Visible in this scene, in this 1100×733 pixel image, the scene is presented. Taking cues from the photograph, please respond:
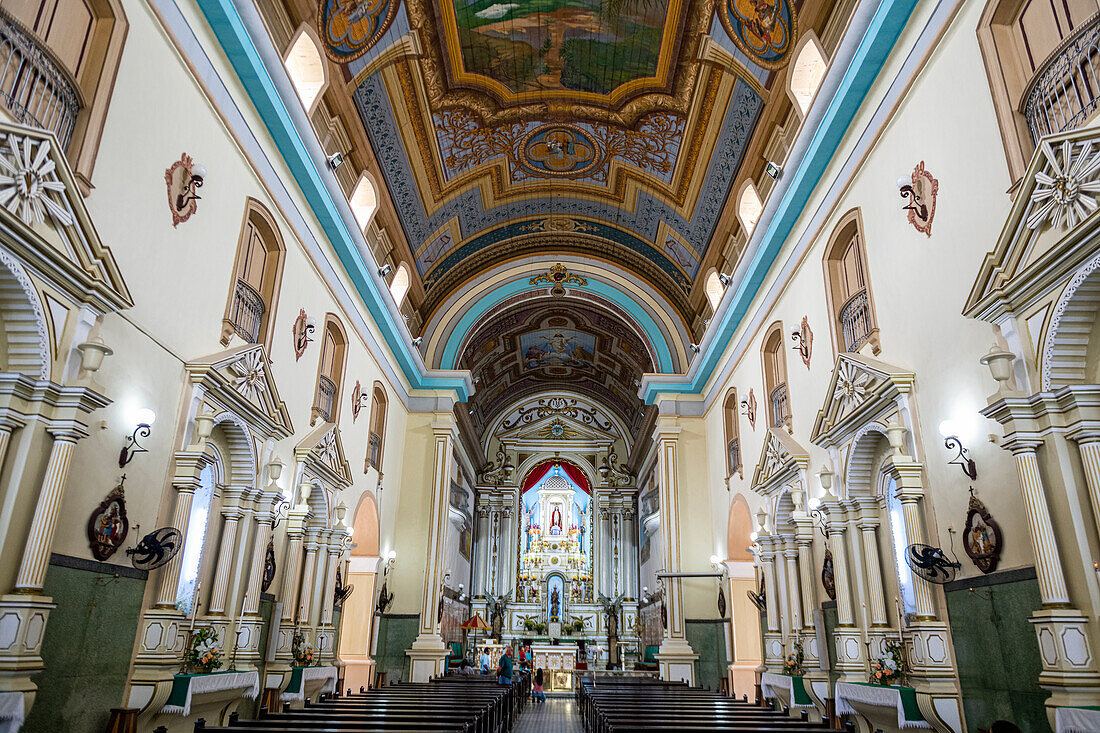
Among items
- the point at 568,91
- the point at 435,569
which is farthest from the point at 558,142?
the point at 435,569

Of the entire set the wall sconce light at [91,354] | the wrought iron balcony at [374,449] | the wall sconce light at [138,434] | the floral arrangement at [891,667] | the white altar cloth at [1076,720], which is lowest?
the white altar cloth at [1076,720]

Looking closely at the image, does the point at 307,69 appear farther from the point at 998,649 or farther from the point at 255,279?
the point at 998,649

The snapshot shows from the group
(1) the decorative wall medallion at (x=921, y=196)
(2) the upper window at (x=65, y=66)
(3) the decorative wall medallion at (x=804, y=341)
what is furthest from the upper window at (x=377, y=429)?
(1) the decorative wall medallion at (x=921, y=196)

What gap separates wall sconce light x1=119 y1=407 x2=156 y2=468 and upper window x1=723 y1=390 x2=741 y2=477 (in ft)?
38.5

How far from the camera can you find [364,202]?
13.8 m

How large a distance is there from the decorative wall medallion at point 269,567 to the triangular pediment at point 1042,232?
9.09 metres

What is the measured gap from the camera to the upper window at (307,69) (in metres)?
10.4

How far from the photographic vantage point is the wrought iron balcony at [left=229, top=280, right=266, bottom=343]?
933 cm

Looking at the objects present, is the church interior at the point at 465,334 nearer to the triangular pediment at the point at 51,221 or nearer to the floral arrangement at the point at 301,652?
the triangular pediment at the point at 51,221

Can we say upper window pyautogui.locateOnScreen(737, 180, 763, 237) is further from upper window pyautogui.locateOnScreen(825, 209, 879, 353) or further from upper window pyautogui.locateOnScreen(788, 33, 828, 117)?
upper window pyautogui.locateOnScreen(825, 209, 879, 353)

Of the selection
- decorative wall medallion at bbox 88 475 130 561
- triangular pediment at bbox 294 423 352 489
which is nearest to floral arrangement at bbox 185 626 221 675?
decorative wall medallion at bbox 88 475 130 561

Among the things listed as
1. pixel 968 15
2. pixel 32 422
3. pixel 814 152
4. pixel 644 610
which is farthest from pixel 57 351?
pixel 644 610

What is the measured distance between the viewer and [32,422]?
564 cm

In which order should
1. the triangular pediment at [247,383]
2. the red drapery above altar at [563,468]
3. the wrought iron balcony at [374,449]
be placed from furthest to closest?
the red drapery above altar at [563,468]
the wrought iron balcony at [374,449]
the triangular pediment at [247,383]
